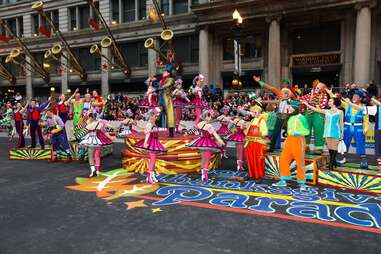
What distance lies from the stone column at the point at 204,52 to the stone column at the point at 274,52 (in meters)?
4.83

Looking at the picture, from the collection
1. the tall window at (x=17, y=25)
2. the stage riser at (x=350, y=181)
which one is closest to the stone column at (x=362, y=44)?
the stage riser at (x=350, y=181)

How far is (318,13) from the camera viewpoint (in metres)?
20.9

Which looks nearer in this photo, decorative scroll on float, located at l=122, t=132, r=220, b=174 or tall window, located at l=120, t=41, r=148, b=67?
decorative scroll on float, located at l=122, t=132, r=220, b=174

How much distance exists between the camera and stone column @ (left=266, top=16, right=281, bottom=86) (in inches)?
838

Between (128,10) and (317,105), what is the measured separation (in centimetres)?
2576

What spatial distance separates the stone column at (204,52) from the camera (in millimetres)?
24094

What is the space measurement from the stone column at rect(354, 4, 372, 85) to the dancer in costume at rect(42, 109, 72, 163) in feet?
55.6

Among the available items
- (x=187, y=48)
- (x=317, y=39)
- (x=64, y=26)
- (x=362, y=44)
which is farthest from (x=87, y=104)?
(x=64, y=26)

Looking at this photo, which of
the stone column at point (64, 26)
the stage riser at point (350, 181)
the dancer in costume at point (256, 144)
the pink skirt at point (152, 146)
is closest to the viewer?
the stage riser at point (350, 181)

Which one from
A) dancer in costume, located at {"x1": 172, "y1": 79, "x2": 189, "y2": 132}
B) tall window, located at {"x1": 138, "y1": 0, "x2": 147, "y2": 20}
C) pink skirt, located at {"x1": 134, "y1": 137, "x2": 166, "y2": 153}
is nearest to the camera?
pink skirt, located at {"x1": 134, "y1": 137, "x2": 166, "y2": 153}

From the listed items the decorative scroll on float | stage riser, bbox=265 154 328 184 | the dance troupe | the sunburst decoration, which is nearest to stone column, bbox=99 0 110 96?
the sunburst decoration

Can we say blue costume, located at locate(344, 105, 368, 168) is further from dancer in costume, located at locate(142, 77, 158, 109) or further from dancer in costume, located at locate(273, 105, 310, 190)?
dancer in costume, located at locate(142, 77, 158, 109)

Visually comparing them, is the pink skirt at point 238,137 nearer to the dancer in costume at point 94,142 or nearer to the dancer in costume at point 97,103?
the dancer in costume at point 94,142

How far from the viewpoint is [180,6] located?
2734 cm
